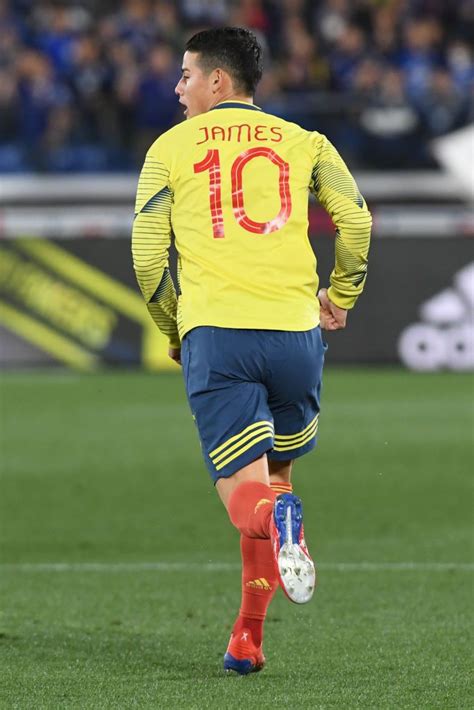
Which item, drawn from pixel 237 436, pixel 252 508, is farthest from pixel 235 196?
pixel 252 508

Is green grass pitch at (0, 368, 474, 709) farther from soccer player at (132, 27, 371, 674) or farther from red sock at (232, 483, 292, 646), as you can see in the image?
soccer player at (132, 27, 371, 674)

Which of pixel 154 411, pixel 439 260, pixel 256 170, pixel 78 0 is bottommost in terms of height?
pixel 154 411

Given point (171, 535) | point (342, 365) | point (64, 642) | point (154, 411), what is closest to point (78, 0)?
point (342, 365)

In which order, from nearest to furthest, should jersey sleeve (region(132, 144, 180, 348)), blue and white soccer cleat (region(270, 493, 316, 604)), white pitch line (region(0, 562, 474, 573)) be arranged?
blue and white soccer cleat (region(270, 493, 316, 604))
jersey sleeve (region(132, 144, 180, 348))
white pitch line (region(0, 562, 474, 573))

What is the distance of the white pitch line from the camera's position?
23.4 feet

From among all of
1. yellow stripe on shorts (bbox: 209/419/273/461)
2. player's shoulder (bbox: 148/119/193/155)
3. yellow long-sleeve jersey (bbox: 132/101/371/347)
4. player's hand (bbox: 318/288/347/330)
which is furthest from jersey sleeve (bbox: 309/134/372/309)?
yellow stripe on shorts (bbox: 209/419/273/461)

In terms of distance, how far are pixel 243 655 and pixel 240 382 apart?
897 mm

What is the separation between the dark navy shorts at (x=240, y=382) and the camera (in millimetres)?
4562

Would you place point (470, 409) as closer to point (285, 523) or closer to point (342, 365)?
point (342, 365)

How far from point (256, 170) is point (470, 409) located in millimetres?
9832

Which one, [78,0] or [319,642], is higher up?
[78,0]

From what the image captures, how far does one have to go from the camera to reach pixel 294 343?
183 inches

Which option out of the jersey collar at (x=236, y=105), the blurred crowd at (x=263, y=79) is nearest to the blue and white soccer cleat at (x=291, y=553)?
the jersey collar at (x=236, y=105)

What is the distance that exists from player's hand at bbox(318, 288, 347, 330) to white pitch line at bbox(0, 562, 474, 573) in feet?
7.91
